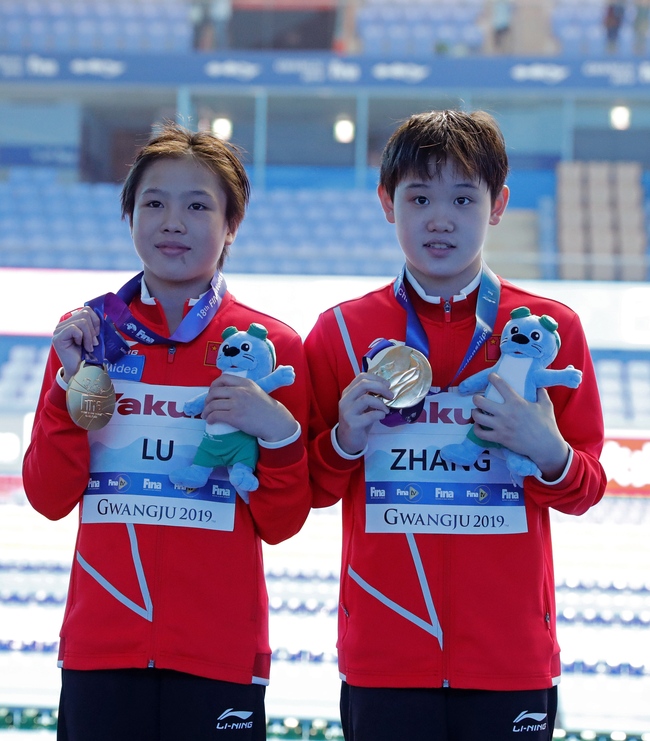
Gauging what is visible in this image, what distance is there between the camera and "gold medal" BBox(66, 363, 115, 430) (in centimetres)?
134

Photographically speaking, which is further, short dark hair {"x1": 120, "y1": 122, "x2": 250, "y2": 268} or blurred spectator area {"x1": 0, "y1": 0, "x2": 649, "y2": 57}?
blurred spectator area {"x1": 0, "y1": 0, "x2": 649, "y2": 57}

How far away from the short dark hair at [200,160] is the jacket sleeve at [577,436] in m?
0.57

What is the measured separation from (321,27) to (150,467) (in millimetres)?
8675

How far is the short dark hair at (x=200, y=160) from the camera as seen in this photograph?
4.99 feet


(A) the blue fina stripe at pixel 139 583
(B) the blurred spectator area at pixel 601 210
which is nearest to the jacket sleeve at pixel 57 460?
(A) the blue fina stripe at pixel 139 583

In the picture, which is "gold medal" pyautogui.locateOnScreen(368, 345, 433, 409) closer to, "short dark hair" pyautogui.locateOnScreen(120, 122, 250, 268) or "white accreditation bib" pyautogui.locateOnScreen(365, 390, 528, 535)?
"white accreditation bib" pyautogui.locateOnScreen(365, 390, 528, 535)

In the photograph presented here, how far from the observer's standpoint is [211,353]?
1471 mm

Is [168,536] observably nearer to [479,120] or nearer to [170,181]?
[170,181]

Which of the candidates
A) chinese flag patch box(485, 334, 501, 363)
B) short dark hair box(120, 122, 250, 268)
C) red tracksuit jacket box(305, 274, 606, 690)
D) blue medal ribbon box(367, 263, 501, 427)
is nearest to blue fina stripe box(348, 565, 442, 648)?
red tracksuit jacket box(305, 274, 606, 690)

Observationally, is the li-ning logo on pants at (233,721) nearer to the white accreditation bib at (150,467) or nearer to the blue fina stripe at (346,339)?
the white accreditation bib at (150,467)

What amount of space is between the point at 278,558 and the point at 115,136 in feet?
22.5

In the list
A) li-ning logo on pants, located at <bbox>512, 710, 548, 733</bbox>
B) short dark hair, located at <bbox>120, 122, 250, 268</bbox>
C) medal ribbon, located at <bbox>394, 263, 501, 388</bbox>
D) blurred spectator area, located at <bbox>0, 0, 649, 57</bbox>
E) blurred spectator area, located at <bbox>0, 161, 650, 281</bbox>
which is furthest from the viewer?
blurred spectator area, located at <bbox>0, 0, 649, 57</bbox>

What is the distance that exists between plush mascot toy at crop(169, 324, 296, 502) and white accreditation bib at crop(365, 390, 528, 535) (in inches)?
7.2

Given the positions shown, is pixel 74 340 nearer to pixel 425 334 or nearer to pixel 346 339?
pixel 346 339
